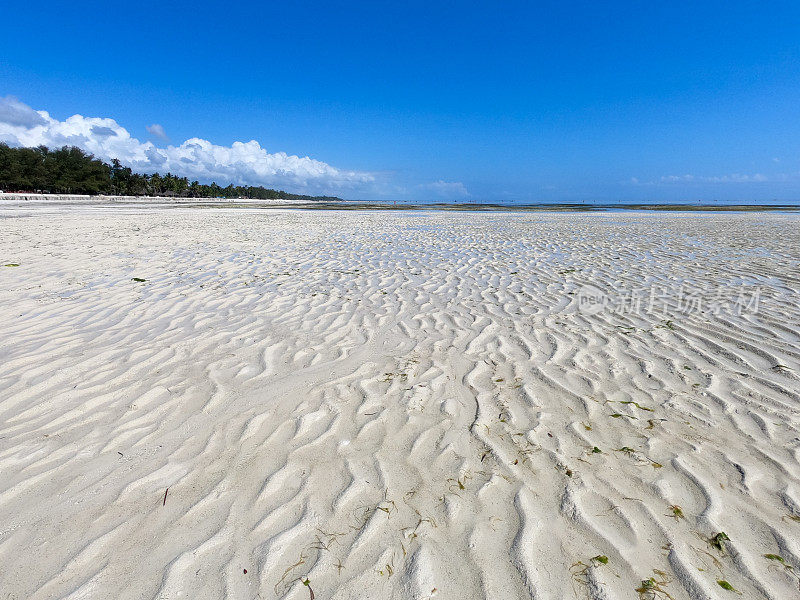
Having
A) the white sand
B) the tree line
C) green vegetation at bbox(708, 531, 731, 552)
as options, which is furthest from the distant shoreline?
green vegetation at bbox(708, 531, 731, 552)

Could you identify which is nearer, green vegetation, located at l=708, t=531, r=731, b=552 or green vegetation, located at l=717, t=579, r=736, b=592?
green vegetation, located at l=717, t=579, r=736, b=592

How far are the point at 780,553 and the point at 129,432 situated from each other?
430cm

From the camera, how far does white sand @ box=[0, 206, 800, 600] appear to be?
6.89ft

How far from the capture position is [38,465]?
9.34 feet

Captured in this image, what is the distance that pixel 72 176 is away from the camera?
3339 inches

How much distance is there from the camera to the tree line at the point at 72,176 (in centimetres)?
7400

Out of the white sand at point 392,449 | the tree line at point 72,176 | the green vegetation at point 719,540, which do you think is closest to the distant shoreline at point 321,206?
the tree line at point 72,176

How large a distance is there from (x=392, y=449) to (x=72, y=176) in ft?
359

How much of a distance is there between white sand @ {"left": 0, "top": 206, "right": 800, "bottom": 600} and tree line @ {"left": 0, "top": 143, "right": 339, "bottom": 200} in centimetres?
9497

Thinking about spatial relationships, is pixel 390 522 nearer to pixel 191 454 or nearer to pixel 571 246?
pixel 191 454

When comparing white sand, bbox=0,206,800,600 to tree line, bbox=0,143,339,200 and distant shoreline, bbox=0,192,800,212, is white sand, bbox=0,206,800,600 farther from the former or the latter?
tree line, bbox=0,143,339,200

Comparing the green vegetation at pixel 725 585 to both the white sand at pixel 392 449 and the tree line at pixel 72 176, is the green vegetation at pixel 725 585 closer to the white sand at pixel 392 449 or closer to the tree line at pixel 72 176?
the white sand at pixel 392 449

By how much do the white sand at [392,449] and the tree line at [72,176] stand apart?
95.0 meters

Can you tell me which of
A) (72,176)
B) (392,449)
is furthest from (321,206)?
(392,449)
